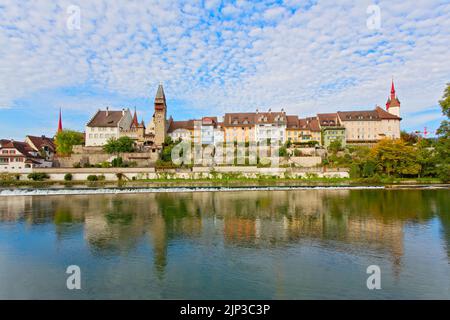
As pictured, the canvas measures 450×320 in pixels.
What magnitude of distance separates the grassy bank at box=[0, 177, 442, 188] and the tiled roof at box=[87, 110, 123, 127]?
56.7 ft

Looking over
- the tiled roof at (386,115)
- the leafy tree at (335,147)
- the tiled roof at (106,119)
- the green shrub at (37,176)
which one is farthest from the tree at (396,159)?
the green shrub at (37,176)

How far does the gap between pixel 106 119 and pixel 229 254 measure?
170ft

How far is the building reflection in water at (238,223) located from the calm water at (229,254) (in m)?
0.06

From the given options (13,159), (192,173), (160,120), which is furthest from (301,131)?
(13,159)

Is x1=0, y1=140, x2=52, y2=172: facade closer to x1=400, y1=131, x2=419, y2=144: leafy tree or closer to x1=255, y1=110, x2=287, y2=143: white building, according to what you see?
x1=255, y1=110, x2=287, y2=143: white building

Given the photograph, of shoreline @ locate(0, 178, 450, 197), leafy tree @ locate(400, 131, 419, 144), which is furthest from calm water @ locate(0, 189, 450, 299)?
leafy tree @ locate(400, 131, 419, 144)

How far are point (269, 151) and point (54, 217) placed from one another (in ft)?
125

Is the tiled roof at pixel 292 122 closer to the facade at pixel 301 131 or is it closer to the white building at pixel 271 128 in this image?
the facade at pixel 301 131

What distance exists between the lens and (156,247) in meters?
11.7

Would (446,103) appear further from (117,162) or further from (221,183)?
(117,162)

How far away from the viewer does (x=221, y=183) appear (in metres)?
41.0

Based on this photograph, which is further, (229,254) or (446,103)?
(446,103)
